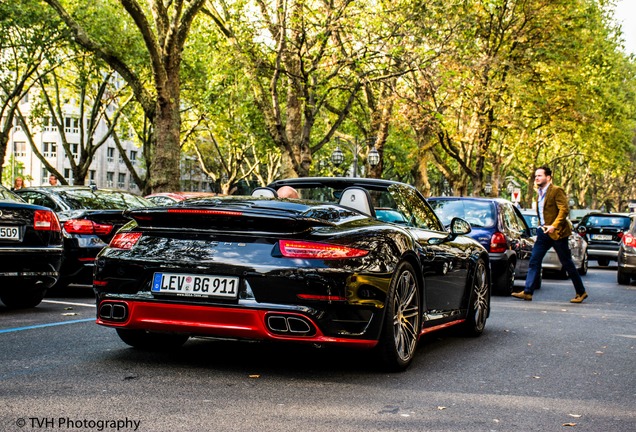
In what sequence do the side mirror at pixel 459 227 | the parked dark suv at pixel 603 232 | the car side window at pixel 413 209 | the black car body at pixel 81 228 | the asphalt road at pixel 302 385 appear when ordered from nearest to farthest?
the asphalt road at pixel 302 385, the car side window at pixel 413 209, the side mirror at pixel 459 227, the black car body at pixel 81 228, the parked dark suv at pixel 603 232

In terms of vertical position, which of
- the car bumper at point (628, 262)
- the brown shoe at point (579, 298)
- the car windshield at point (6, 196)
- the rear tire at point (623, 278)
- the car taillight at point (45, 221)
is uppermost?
the car windshield at point (6, 196)

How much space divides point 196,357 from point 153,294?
37.3 inches

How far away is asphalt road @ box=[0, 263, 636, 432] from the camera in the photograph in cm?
475

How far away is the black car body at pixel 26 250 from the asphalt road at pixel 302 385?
744 mm

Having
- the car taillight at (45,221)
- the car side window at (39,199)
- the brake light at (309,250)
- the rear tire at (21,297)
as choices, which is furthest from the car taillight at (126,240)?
the car side window at (39,199)

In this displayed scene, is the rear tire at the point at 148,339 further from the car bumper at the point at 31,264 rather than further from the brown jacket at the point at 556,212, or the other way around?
the brown jacket at the point at 556,212

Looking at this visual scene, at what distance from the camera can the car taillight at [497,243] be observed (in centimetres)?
1471

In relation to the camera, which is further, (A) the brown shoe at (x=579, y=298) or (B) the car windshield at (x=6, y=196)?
(A) the brown shoe at (x=579, y=298)

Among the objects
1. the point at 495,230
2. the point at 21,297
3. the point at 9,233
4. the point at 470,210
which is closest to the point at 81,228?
the point at 21,297

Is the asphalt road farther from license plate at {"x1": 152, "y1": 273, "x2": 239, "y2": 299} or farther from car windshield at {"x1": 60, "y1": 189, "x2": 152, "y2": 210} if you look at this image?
car windshield at {"x1": 60, "y1": 189, "x2": 152, "y2": 210}

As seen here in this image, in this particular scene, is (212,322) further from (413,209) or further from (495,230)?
(495,230)

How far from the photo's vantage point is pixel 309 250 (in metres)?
5.84

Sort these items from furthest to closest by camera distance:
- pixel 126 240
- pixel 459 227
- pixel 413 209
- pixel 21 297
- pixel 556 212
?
pixel 556 212, pixel 21 297, pixel 459 227, pixel 413 209, pixel 126 240

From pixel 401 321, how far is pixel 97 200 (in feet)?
23.1
